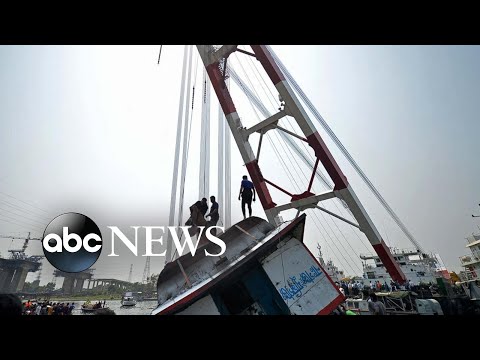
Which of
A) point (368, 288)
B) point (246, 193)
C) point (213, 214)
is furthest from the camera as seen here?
point (368, 288)

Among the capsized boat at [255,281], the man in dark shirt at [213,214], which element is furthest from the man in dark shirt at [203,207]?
the capsized boat at [255,281]

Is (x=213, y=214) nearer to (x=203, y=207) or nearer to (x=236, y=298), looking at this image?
(x=203, y=207)

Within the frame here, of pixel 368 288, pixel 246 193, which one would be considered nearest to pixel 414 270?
pixel 368 288

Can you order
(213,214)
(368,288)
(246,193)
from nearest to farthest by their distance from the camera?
(213,214) → (246,193) → (368,288)

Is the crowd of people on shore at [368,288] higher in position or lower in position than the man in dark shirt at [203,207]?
lower

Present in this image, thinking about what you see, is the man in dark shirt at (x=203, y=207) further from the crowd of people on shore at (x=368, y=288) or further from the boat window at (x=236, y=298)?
the crowd of people on shore at (x=368, y=288)

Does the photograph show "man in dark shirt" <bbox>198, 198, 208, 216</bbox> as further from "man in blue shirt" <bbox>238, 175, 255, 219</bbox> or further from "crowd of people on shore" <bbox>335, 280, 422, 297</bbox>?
"crowd of people on shore" <bbox>335, 280, 422, 297</bbox>

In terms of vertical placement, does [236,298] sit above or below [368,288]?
above

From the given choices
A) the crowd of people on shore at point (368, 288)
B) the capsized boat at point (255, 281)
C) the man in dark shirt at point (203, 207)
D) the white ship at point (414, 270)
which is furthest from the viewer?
the white ship at point (414, 270)

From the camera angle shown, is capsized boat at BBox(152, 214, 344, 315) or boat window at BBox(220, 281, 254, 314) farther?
boat window at BBox(220, 281, 254, 314)

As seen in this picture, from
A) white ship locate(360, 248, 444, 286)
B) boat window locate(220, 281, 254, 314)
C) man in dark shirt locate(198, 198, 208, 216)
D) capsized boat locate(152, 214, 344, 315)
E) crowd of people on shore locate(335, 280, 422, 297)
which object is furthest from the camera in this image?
white ship locate(360, 248, 444, 286)

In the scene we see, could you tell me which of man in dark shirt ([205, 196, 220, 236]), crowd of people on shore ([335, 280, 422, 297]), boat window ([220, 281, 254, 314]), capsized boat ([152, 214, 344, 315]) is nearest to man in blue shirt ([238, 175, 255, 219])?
man in dark shirt ([205, 196, 220, 236])
